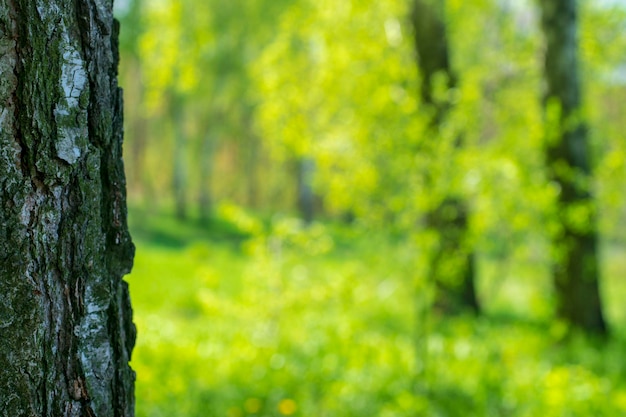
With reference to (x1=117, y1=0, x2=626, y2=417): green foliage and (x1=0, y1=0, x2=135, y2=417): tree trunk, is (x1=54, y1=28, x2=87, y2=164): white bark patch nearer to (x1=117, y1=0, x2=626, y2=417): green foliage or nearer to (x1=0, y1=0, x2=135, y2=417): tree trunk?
(x1=0, y1=0, x2=135, y2=417): tree trunk

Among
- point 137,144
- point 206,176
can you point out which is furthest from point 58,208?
point 137,144

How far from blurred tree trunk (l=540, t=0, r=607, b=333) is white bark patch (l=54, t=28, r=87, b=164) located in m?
5.14

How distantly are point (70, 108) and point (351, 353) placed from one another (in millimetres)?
4338

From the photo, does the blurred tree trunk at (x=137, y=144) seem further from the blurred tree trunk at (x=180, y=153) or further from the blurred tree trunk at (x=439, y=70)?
the blurred tree trunk at (x=439, y=70)

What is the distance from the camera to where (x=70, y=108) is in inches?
48.7

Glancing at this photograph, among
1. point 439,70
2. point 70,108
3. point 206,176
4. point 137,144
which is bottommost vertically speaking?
point 70,108

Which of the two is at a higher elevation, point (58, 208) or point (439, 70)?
point (439, 70)

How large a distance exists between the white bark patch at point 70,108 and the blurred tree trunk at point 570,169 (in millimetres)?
5142

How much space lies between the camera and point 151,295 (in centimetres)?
976

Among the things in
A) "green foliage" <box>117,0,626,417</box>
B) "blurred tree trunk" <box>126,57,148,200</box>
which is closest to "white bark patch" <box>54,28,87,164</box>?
"green foliage" <box>117,0,626,417</box>

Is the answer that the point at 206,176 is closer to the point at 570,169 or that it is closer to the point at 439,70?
the point at 439,70

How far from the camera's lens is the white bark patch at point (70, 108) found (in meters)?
1.22

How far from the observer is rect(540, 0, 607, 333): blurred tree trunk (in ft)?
20.8

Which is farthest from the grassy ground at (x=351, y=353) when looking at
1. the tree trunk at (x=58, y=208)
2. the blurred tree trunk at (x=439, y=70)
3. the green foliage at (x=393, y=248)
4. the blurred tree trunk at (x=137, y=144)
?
the blurred tree trunk at (x=137, y=144)
